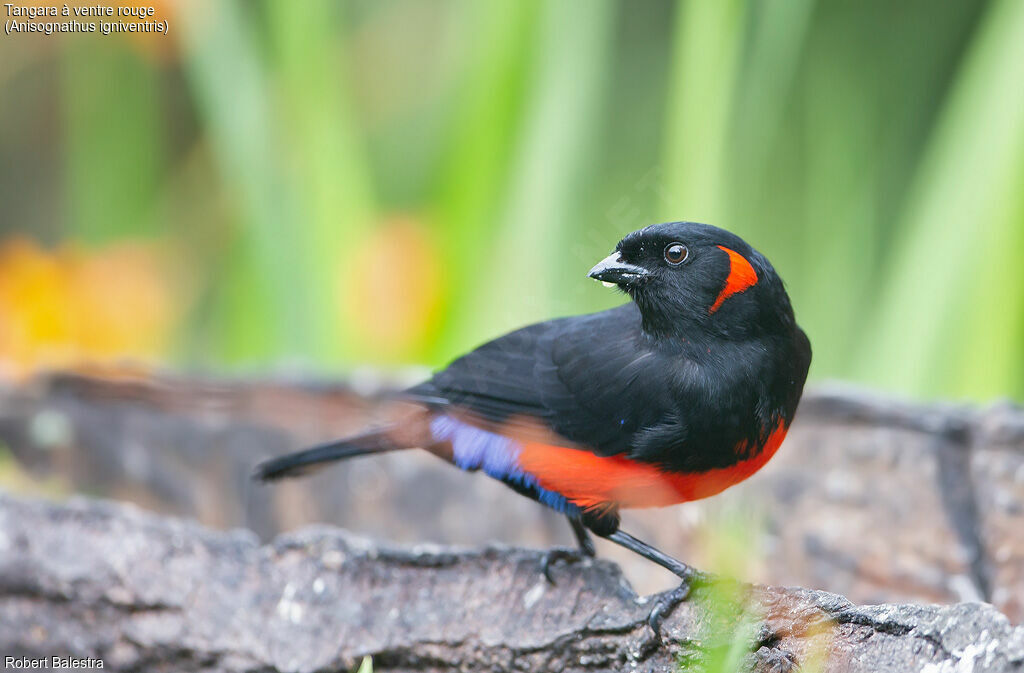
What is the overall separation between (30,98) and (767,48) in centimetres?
360

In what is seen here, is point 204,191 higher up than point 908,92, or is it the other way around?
point 908,92

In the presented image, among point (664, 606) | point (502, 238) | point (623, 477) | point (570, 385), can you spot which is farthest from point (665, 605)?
point (502, 238)

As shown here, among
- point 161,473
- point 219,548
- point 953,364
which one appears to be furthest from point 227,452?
point 953,364

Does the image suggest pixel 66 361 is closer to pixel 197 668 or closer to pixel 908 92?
pixel 197 668

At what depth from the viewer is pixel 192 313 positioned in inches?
189

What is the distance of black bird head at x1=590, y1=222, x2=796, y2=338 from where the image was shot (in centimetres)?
196

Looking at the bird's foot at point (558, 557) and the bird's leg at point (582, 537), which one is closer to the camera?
the bird's foot at point (558, 557)

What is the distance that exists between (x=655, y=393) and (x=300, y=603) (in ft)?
2.72

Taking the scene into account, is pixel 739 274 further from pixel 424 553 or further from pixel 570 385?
pixel 424 553

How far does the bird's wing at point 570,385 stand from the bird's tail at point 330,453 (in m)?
0.12

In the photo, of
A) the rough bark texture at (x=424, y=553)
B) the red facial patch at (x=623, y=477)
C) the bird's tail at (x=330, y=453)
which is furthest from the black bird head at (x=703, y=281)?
the bird's tail at (x=330, y=453)

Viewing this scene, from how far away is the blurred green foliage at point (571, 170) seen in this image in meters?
3.16

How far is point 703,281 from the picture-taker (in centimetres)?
197

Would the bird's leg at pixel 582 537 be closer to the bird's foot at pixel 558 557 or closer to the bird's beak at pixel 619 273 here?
the bird's foot at pixel 558 557
